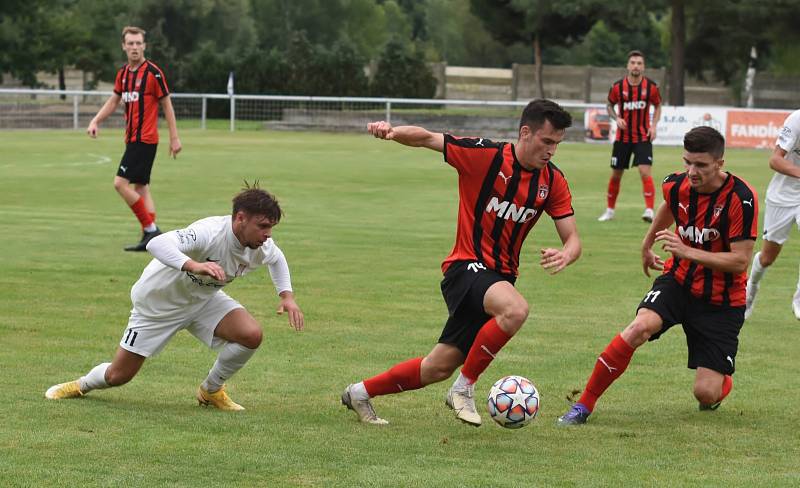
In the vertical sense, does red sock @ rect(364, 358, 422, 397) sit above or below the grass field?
above

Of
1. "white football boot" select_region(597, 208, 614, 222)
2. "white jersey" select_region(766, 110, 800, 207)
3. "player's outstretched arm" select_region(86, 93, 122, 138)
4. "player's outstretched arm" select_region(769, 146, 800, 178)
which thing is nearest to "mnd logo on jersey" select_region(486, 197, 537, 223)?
"player's outstretched arm" select_region(769, 146, 800, 178)

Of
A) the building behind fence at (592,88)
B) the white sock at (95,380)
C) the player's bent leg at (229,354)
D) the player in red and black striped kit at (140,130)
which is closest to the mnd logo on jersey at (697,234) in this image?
the player's bent leg at (229,354)

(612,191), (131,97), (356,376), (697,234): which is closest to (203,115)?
(612,191)

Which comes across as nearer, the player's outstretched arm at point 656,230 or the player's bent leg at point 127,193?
the player's outstretched arm at point 656,230

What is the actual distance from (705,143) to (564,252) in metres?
0.99

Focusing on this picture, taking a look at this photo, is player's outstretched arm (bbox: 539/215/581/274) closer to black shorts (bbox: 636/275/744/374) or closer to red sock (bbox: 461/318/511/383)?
red sock (bbox: 461/318/511/383)

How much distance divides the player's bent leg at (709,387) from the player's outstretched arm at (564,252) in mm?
1073

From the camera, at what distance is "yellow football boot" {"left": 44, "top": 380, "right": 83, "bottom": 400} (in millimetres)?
7225

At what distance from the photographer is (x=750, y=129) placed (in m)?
33.6

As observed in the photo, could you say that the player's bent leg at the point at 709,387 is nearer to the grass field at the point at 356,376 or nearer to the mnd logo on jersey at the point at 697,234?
the grass field at the point at 356,376

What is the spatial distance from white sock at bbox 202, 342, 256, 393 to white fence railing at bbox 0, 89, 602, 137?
2999cm

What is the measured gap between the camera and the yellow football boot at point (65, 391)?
7225 millimetres

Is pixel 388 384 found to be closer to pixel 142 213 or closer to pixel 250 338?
pixel 250 338

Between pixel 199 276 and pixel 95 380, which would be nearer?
pixel 199 276
